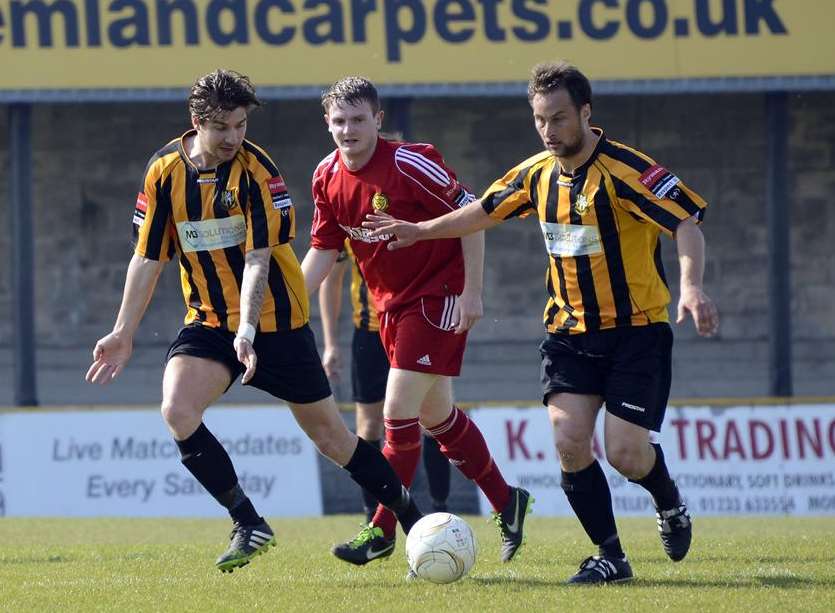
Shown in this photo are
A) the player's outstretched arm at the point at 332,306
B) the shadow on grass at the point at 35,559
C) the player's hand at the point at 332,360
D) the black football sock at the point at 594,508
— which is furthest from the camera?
the player's hand at the point at 332,360

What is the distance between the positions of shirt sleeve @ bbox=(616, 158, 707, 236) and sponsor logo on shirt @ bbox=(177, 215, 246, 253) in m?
1.52

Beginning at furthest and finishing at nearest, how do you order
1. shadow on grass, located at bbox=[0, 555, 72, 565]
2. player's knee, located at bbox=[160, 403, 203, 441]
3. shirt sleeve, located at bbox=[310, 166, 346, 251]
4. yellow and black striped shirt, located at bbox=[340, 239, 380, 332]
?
yellow and black striped shirt, located at bbox=[340, 239, 380, 332], shadow on grass, located at bbox=[0, 555, 72, 565], shirt sleeve, located at bbox=[310, 166, 346, 251], player's knee, located at bbox=[160, 403, 203, 441]

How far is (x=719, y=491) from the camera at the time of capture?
11203 millimetres

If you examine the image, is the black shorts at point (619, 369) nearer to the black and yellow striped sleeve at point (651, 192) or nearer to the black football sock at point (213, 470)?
the black and yellow striped sleeve at point (651, 192)

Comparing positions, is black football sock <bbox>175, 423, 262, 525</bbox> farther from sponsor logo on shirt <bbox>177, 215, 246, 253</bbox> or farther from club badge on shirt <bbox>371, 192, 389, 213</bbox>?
club badge on shirt <bbox>371, 192, 389, 213</bbox>

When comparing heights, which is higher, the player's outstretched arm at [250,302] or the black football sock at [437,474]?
the player's outstretched arm at [250,302]

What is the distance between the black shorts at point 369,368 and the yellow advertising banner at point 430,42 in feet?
14.8

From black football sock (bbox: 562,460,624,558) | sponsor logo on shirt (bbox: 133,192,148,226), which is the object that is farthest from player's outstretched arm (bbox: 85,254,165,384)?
black football sock (bbox: 562,460,624,558)

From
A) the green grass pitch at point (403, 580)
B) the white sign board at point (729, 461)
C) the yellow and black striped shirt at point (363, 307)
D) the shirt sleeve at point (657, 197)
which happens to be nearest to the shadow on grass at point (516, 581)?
the green grass pitch at point (403, 580)

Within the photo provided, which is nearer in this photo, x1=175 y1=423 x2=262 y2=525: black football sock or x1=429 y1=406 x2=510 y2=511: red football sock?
x1=175 y1=423 x2=262 y2=525: black football sock

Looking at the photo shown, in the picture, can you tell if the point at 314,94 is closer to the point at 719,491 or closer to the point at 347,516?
the point at 347,516

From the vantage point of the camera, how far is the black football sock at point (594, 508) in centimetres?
573

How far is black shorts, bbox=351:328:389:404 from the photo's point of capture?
8.32 m

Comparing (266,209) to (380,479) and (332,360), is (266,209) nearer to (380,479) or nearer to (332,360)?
(380,479)
